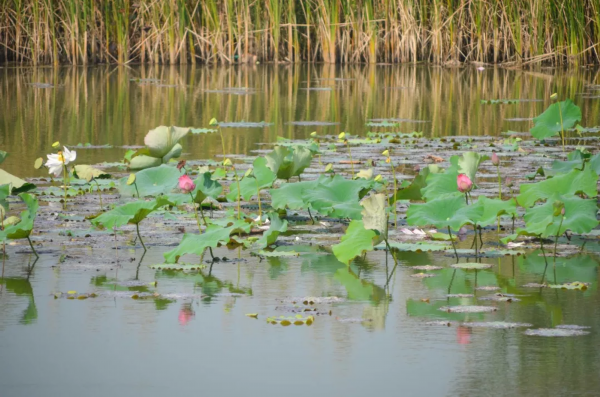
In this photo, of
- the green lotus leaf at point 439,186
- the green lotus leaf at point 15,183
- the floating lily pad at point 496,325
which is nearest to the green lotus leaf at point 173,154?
the green lotus leaf at point 15,183

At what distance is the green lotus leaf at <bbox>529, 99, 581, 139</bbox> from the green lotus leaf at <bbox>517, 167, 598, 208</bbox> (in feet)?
5.03

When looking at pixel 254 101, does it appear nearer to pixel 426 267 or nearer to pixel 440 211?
pixel 440 211

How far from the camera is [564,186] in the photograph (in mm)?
3322

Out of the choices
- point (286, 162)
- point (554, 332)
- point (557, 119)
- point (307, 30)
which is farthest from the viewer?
point (307, 30)

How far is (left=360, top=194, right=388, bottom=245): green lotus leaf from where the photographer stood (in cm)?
284

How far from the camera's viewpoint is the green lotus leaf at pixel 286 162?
3850 mm

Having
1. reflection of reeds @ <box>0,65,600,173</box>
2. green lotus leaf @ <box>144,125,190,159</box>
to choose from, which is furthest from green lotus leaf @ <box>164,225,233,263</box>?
reflection of reeds @ <box>0,65,600,173</box>

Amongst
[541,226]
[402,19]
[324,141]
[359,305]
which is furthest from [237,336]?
[402,19]

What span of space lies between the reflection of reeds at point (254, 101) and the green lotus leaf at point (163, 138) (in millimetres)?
1572

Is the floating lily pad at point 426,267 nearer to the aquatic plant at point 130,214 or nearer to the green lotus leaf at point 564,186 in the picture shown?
the green lotus leaf at point 564,186

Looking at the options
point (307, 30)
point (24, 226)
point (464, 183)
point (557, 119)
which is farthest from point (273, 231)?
point (307, 30)

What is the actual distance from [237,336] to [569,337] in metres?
0.72

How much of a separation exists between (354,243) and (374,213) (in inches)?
4.6

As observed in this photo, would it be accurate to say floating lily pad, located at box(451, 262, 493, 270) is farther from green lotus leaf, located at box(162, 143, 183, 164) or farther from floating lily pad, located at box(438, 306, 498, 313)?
green lotus leaf, located at box(162, 143, 183, 164)
